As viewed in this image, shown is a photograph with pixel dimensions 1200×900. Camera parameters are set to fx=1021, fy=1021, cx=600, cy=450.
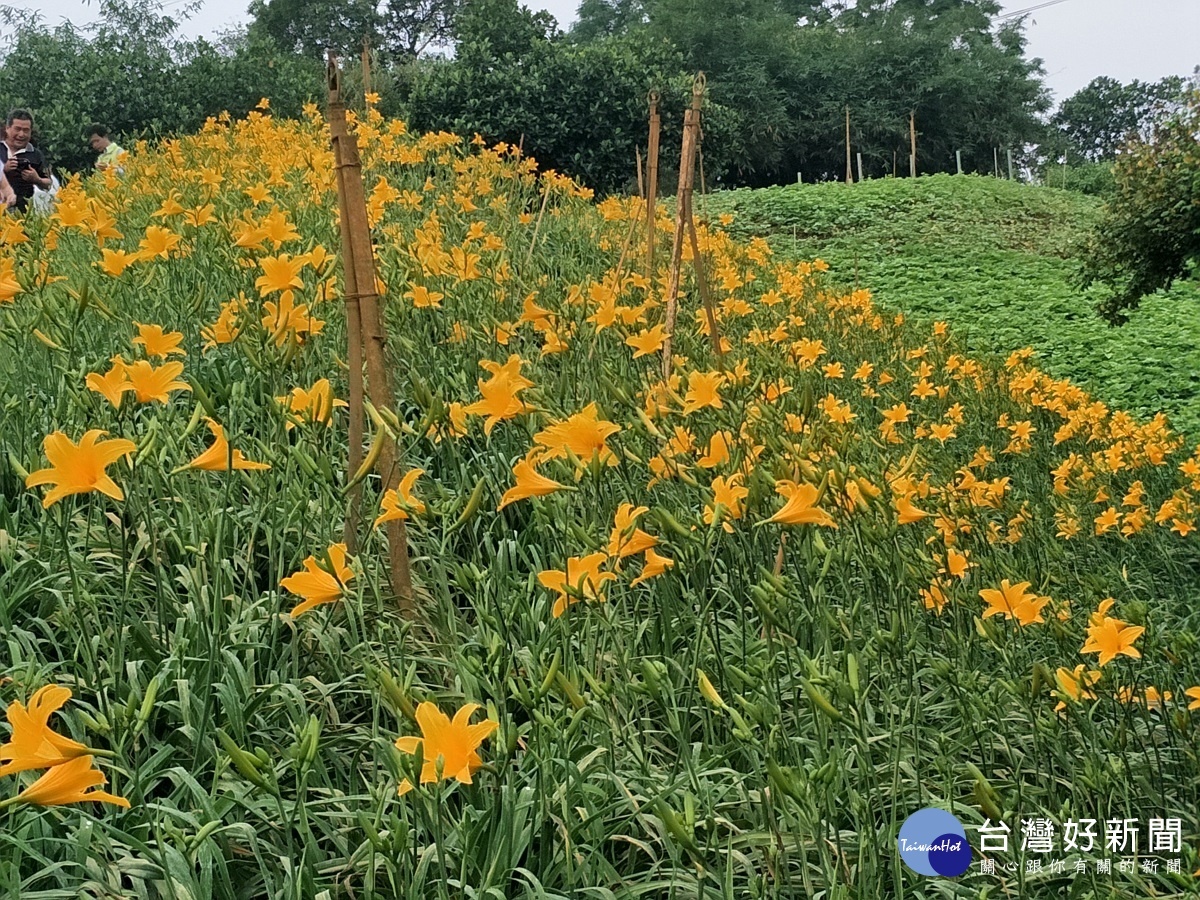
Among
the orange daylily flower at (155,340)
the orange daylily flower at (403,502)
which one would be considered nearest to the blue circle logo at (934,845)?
the orange daylily flower at (403,502)

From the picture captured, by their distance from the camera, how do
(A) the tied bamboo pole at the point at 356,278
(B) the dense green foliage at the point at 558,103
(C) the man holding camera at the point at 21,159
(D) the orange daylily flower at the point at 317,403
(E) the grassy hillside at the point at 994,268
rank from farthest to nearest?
(B) the dense green foliage at the point at 558,103, (E) the grassy hillside at the point at 994,268, (C) the man holding camera at the point at 21,159, (A) the tied bamboo pole at the point at 356,278, (D) the orange daylily flower at the point at 317,403

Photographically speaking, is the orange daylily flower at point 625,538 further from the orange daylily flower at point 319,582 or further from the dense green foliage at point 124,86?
the dense green foliage at point 124,86

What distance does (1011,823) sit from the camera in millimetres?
1443

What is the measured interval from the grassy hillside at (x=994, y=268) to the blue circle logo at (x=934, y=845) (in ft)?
15.2

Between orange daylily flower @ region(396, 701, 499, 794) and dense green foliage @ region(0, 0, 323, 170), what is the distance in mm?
14159

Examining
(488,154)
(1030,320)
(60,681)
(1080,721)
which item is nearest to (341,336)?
(60,681)

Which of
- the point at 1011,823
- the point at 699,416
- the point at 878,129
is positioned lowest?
the point at 1011,823

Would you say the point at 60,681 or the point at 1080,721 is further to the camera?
the point at 60,681

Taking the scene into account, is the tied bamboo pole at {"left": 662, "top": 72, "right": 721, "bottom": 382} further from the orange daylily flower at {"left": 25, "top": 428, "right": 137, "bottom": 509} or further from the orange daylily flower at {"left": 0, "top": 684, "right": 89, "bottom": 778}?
the orange daylily flower at {"left": 0, "top": 684, "right": 89, "bottom": 778}

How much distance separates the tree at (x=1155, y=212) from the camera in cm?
446

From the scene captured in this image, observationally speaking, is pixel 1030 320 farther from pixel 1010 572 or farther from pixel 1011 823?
pixel 1011 823

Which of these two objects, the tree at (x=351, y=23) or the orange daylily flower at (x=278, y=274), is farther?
the tree at (x=351, y=23)

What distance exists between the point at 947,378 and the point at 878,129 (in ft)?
80.1

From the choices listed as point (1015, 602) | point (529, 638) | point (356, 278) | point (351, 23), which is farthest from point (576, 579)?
point (351, 23)
